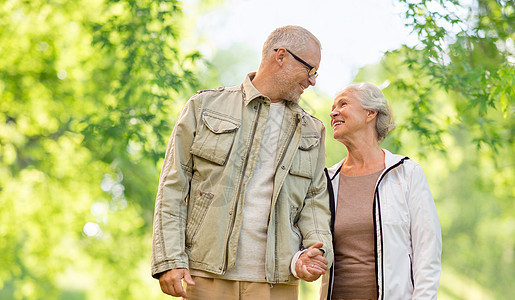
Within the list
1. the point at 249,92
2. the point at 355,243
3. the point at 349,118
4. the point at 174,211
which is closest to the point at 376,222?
the point at 355,243

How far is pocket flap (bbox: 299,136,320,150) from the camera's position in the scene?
294 cm

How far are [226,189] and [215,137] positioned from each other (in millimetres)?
243

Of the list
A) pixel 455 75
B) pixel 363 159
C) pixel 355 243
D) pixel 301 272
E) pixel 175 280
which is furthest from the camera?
pixel 455 75

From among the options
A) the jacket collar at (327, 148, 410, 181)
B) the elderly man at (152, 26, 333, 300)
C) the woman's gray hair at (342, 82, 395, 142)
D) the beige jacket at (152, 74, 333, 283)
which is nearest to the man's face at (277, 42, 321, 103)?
the elderly man at (152, 26, 333, 300)

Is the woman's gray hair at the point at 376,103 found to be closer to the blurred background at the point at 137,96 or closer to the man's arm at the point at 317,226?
the man's arm at the point at 317,226

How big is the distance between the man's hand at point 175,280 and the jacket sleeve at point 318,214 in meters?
0.58

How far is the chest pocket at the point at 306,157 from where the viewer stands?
288cm

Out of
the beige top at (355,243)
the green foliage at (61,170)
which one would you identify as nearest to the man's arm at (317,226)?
the beige top at (355,243)

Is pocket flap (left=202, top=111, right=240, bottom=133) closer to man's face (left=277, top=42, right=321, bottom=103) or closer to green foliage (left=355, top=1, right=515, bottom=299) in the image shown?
man's face (left=277, top=42, right=321, bottom=103)

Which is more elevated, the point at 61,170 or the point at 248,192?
the point at 61,170

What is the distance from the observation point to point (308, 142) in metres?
2.97

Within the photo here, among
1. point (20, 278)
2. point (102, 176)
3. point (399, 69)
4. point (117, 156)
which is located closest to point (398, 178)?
point (399, 69)

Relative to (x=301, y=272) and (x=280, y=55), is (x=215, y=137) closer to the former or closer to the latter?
(x=280, y=55)

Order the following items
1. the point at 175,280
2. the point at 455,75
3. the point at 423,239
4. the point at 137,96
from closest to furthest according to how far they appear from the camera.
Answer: the point at 175,280, the point at 423,239, the point at 455,75, the point at 137,96
